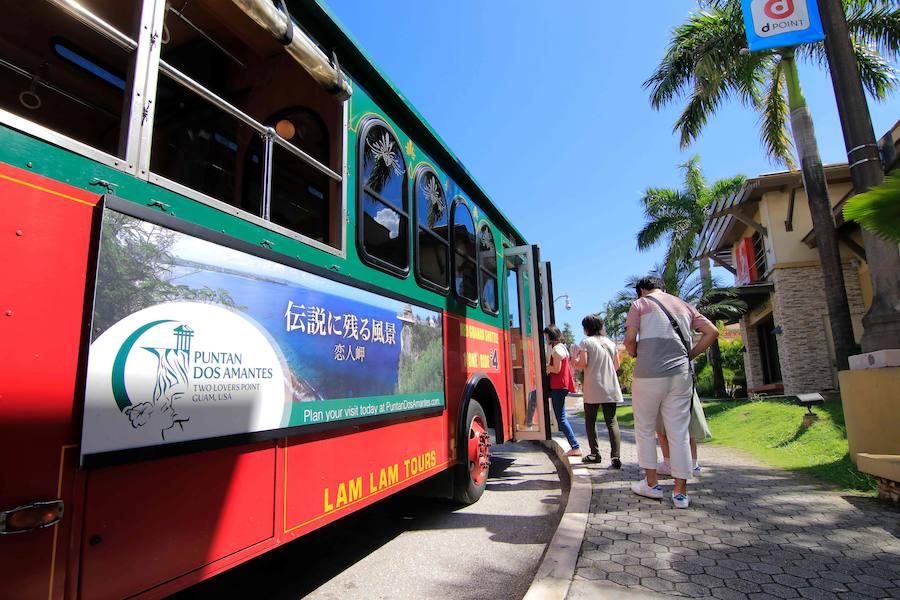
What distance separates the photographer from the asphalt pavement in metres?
3.00

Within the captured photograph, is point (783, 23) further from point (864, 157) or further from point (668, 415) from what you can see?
point (668, 415)

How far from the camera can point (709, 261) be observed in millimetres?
21141

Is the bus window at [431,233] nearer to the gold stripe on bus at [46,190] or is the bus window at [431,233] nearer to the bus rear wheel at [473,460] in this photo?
the bus rear wheel at [473,460]

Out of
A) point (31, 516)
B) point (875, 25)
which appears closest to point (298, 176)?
point (31, 516)

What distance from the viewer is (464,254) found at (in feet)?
15.8

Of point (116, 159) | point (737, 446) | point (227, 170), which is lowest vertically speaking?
point (737, 446)

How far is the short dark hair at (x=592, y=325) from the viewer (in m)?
6.01

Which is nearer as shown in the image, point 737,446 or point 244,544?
point 244,544

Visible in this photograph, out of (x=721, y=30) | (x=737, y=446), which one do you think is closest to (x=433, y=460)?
(x=737, y=446)

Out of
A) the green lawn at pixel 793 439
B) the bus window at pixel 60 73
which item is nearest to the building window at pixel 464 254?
the bus window at pixel 60 73

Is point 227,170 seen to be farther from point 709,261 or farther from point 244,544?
point 709,261

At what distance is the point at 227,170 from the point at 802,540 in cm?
447

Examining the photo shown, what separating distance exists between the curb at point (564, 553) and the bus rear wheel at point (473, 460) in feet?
2.84

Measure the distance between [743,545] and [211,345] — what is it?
3.17 meters
